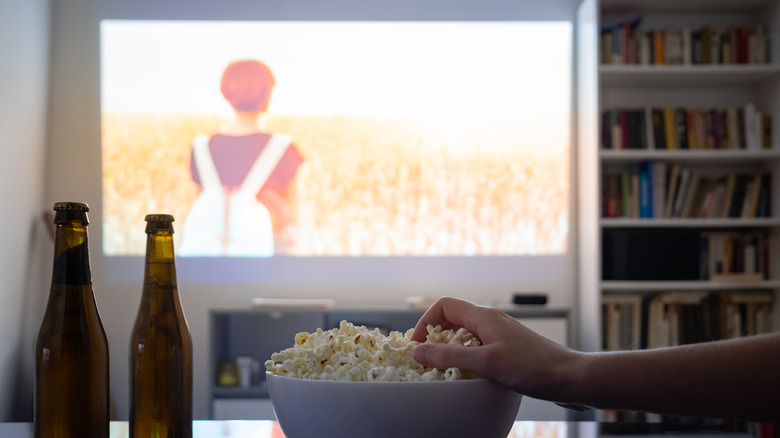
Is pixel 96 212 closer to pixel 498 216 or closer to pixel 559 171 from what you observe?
pixel 498 216

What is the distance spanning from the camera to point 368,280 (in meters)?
3.99

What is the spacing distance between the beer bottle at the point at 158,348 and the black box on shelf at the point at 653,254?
125 inches

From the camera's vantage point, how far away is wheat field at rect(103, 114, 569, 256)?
397 cm

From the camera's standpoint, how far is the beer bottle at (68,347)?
735mm

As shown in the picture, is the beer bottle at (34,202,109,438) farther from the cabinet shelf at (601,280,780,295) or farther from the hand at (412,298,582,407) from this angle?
the cabinet shelf at (601,280,780,295)

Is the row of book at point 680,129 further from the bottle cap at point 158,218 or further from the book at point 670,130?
the bottle cap at point 158,218

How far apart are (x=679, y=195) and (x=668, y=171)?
148mm

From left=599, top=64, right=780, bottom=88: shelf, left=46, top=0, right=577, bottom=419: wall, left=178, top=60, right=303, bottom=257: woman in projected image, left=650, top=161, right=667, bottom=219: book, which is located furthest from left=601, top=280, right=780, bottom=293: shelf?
left=178, top=60, right=303, bottom=257: woman in projected image

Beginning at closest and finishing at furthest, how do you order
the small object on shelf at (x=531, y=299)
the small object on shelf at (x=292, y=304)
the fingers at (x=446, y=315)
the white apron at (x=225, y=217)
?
1. the fingers at (x=446, y=315)
2. the small object on shelf at (x=292, y=304)
3. the small object on shelf at (x=531, y=299)
4. the white apron at (x=225, y=217)

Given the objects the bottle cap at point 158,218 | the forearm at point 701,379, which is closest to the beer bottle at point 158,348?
the bottle cap at point 158,218

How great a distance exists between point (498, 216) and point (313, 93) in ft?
3.87

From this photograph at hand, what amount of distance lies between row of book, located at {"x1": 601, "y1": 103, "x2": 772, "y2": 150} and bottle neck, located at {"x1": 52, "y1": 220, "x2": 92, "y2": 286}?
3336 millimetres

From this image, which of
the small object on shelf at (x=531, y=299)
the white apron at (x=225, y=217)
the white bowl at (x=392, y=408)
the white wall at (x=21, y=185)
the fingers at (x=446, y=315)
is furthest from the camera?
the white apron at (x=225, y=217)

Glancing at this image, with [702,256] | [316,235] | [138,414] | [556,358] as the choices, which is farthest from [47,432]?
[702,256]
